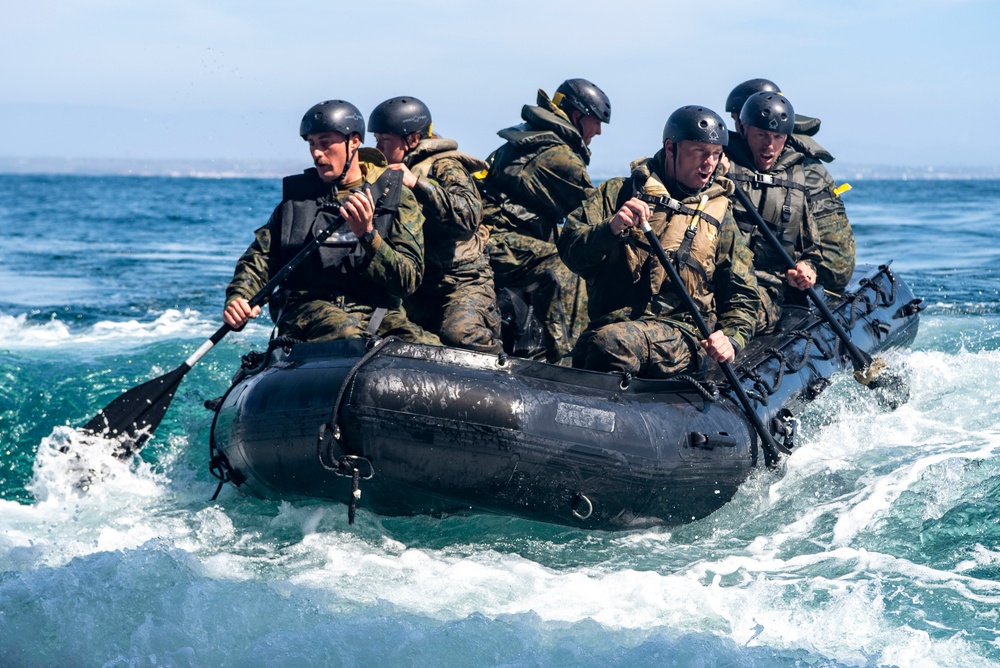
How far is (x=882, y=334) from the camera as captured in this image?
840cm

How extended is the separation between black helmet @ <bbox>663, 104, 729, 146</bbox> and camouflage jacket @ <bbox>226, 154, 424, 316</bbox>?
1381 millimetres

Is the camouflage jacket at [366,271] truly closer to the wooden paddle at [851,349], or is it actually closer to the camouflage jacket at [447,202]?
the camouflage jacket at [447,202]

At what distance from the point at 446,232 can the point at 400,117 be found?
72cm

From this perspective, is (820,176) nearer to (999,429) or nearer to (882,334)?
(882,334)

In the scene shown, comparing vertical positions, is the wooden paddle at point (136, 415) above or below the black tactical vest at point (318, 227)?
below

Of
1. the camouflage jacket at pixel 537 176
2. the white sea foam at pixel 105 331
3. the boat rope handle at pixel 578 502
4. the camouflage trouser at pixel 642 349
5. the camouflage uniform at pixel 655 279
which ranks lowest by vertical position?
the white sea foam at pixel 105 331

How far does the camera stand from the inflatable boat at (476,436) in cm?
516

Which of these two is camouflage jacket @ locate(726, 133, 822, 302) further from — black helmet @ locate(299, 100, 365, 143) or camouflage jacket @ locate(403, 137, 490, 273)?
black helmet @ locate(299, 100, 365, 143)

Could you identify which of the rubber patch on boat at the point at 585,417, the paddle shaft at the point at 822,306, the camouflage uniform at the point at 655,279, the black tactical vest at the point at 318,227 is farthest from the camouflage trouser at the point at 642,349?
the paddle shaft at the point at 822,306

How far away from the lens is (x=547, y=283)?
24.0ft

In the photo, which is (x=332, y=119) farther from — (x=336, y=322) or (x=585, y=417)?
(x=585, y=417)

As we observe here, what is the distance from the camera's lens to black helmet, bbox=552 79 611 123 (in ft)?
24.6

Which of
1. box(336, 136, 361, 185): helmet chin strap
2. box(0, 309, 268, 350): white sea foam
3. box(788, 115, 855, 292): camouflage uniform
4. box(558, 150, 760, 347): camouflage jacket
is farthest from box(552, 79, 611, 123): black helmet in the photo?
box(0, 309, 268, 350): white sea foam

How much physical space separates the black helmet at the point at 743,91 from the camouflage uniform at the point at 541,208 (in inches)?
63.6
